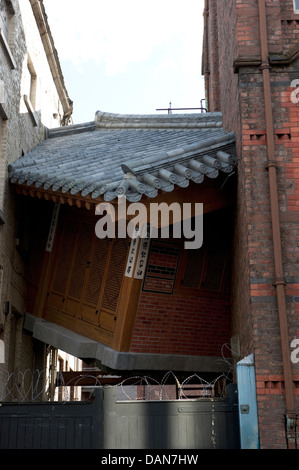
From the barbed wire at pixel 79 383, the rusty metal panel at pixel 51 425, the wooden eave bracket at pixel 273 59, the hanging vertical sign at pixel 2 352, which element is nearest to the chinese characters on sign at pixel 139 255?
the barbed wire at pixel 79 383

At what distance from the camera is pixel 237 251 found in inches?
382

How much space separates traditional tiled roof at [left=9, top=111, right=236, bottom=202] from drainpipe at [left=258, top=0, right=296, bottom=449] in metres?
1.12

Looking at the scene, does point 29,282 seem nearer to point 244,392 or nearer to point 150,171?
point 150,171

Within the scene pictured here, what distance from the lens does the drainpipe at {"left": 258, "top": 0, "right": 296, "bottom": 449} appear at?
7156 mm

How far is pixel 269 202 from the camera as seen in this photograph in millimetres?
8039

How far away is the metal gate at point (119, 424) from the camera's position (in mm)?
7465

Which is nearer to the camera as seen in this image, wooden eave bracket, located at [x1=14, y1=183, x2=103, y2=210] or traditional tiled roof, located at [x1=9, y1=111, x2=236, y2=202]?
traditional tiled roof, located at [x1=9, y1=111, x2=236, y2=202]

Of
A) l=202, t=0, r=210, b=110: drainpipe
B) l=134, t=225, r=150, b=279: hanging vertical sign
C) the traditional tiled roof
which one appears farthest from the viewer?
l=202, t=0, r=210, b=110: drainpipe

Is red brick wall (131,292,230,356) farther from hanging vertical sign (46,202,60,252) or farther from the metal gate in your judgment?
the metal gate

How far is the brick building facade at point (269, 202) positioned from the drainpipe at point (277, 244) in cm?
1

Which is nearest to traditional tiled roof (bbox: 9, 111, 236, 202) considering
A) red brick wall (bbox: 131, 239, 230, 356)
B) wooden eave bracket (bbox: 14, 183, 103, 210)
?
wooden eave bracket (bbox: 14, 183, 103, 210)

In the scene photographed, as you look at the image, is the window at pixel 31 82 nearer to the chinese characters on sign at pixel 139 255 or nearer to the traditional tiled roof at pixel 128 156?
the traditional tiled roof at pixel 128 156

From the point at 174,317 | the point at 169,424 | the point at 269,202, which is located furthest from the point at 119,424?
the point at 269,202

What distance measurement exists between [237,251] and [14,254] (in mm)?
4614
